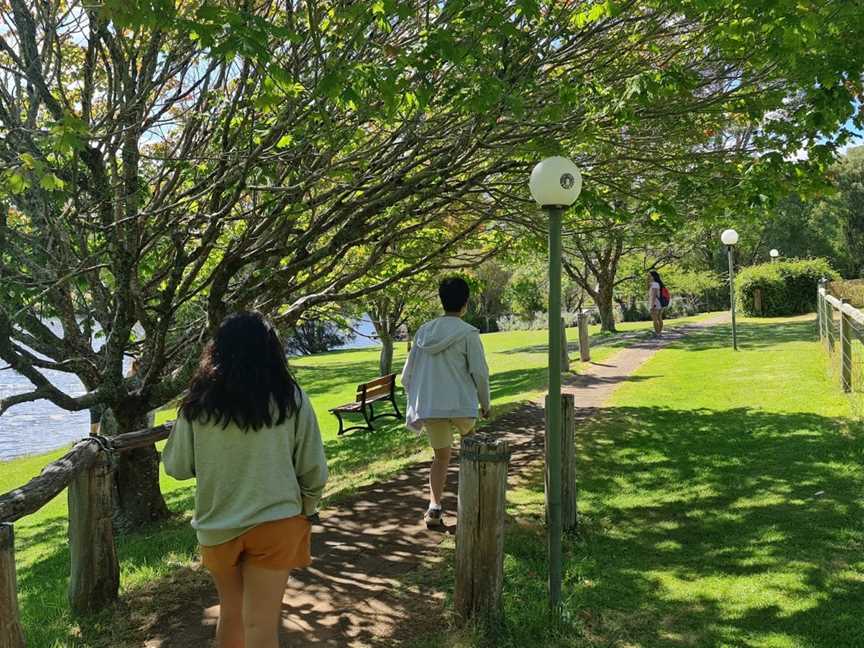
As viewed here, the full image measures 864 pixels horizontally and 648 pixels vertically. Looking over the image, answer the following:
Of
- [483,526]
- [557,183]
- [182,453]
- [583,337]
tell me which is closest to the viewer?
[182,453]

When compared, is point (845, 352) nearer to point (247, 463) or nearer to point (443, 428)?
point (443, 428)

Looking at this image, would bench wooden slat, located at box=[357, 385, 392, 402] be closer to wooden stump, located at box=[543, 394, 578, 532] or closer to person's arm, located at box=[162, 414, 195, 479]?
wooden stump, located at box=[543, 394, 578, 532]

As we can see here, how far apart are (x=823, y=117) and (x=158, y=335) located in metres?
6.48

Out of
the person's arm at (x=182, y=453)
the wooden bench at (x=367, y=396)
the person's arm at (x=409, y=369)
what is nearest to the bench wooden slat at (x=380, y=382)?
the wooden bench at (x=367, y=396)

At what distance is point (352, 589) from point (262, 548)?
7.18 feet

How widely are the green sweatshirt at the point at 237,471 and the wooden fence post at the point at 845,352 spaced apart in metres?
9.13

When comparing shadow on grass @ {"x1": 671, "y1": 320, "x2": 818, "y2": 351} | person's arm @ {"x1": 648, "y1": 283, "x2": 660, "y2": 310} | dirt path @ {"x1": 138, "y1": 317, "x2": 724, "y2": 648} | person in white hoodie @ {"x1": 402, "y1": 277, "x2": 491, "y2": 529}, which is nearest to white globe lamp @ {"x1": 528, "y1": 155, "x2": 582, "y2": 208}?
person in white hoodie @ {"x1": 402, "y1": 277, "x2": 491, "y2": 529}

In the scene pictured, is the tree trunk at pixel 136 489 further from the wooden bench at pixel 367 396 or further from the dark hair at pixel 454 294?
the wooden bench at pixel 367 396

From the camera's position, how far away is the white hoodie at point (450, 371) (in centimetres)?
556

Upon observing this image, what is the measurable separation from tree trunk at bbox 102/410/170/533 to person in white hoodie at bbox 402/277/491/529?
3630 millimetres

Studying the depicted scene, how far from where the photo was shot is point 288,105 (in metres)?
6.27

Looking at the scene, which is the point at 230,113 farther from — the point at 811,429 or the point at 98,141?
the point at 811,429

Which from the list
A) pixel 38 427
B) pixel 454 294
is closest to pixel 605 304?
pixel 38 427

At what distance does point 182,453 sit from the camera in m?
3.06
